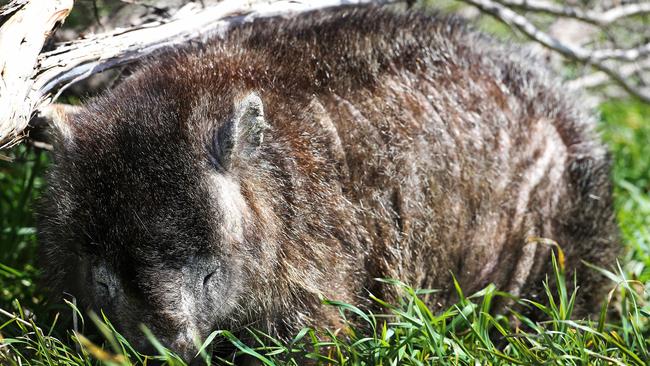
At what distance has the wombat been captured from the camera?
3414 mm

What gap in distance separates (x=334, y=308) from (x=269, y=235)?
1.65 feet

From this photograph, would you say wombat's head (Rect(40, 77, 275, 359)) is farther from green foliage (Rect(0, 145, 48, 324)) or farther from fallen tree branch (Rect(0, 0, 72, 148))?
green foliage (Rect(0, 145, 48, 324))

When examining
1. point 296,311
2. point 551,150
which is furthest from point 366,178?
point 551,150

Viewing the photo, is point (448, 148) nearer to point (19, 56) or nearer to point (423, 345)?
point (423, 345)

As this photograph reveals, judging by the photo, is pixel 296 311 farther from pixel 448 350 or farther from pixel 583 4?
pixel 583 4

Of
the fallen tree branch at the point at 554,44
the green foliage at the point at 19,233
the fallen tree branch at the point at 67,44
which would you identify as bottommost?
the green foliage at the point at 19,233

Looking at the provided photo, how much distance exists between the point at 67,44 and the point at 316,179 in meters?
1.33

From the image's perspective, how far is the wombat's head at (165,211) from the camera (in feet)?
11.0

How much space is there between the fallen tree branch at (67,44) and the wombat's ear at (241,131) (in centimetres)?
81

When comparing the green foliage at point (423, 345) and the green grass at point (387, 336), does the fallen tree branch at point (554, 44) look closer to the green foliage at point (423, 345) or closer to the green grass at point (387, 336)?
the green grass at point (387, 336)

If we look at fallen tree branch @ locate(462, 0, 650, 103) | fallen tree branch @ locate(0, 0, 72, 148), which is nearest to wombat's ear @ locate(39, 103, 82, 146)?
fallen tree branch @ locate(0, 0, 72, 148)

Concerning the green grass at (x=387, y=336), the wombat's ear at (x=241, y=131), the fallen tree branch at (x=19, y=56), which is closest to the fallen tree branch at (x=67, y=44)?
the fallen tree branch at (x=19, y=56)

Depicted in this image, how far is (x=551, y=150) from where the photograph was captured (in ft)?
16.0

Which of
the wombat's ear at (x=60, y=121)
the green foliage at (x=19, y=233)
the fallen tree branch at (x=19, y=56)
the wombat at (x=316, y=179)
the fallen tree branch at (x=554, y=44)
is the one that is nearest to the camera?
the fallen tree branch at (x=19, y=56)
